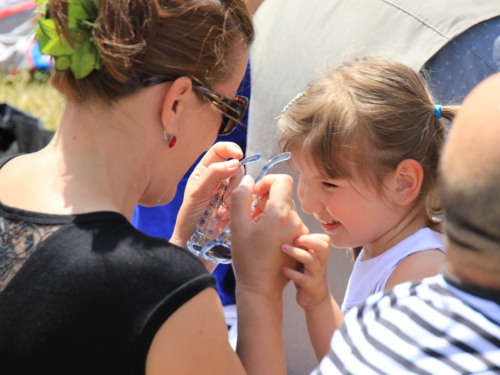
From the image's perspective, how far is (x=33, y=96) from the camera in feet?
18.6

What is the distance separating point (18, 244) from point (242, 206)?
0.61 meters

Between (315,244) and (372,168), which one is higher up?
(372,168)

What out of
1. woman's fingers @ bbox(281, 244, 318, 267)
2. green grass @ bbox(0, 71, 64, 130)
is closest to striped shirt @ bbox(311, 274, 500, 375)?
woman's fingers @ bbox(281, 244, 318, 267)

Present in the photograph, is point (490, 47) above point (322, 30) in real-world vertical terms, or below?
above

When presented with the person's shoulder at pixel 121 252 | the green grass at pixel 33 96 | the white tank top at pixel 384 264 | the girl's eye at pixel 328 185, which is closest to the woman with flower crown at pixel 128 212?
the person's shoulder at pixel 121 252

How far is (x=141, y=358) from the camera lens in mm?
1301

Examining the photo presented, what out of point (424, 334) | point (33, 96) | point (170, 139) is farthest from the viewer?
point (33, 96)

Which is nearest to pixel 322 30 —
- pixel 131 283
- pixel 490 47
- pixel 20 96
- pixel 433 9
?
pixel 433 9

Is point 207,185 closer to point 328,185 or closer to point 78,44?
point 328,185

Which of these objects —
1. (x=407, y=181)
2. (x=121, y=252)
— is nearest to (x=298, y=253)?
(x=407, y=181)

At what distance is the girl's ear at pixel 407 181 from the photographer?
187 cm

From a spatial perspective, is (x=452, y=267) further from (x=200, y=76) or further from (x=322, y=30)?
(x=322, y=30)

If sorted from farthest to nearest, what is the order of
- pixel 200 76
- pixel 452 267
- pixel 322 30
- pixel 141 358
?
pixel 322 30
pixel 200 76
pixel 141 358
pixel 452 267

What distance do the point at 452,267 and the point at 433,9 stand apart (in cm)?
137
